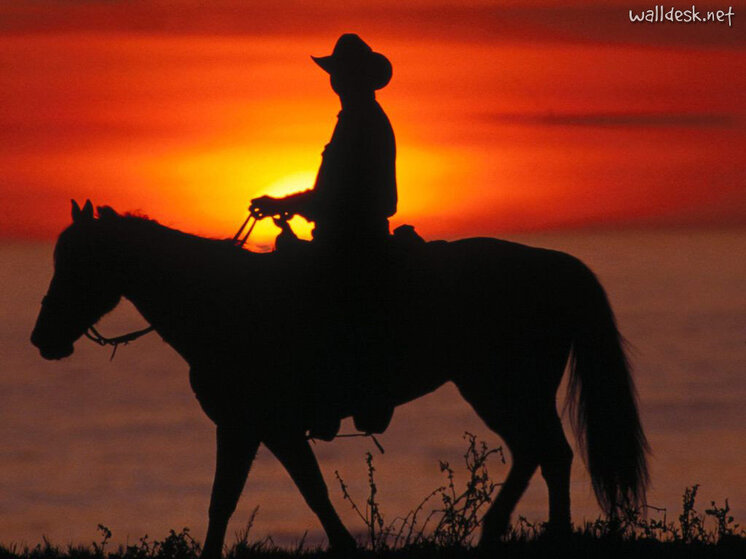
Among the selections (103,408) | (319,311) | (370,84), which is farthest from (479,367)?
(103,408)

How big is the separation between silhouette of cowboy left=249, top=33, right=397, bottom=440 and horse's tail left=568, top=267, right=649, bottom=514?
147 cm

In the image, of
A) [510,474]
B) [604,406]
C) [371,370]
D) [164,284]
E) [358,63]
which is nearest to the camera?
[164,284]

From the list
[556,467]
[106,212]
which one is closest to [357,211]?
[106,212]

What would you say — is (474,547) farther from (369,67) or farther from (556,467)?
(369,67)

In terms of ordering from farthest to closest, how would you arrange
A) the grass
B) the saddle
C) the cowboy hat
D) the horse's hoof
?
the saddle
the cowboy hat
the horse's hoof
the grass

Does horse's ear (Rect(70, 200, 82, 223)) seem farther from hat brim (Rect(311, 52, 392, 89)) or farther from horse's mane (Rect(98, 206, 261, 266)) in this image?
hat brim (Rect(311, 52, 392, 89))

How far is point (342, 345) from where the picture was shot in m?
8.74

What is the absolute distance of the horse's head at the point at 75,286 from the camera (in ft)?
27.3

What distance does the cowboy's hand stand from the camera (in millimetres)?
8688

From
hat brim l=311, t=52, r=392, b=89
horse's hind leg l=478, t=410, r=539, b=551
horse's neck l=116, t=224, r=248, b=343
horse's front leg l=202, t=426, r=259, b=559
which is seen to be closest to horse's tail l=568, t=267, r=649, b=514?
horse's hind leg l=478, t=410, r=539, b=551

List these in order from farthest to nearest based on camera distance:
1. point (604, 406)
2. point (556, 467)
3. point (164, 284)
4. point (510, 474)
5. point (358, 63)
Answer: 1. point (604, 406)
2. point (510, 474)
3. point (556, 467)
4. point (358, 63)
5. point (164, 284)

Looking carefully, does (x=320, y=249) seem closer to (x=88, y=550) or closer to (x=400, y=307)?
(x=400, y=307)

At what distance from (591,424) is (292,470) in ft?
7.19

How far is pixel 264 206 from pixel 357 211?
0.66 meters
